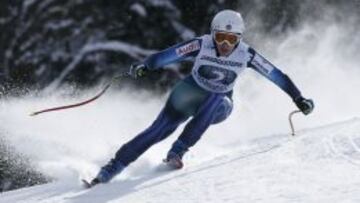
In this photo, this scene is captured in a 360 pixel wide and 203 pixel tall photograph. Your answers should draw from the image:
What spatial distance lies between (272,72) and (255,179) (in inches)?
58.4

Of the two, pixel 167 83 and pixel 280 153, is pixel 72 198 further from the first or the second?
pixel 167 83

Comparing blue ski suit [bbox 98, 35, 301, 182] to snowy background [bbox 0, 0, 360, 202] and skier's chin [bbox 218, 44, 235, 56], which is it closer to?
skier's chin [bbox 218, 44, 235, 56]

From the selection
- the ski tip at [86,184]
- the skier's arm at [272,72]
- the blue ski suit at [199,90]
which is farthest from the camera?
the skier's arm at [272,72]

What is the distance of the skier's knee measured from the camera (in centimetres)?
567

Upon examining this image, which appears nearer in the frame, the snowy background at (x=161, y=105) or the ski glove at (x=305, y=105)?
the snowy background at (x=161, y=105)

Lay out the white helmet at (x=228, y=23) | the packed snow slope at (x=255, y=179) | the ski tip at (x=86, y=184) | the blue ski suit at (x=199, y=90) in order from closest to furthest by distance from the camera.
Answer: the packed snow slope at (x=255, y=179), the ski tip at (x=86, y=184), the blue ski suit at (x=199, y=90), the white helmet at (x=228, y=23)

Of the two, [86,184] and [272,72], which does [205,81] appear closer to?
[272,72]

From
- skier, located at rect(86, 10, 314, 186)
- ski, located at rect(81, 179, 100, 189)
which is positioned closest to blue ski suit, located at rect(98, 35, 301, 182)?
skier, located at rect(86, 10, 314, 186)

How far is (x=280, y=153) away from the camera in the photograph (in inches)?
206

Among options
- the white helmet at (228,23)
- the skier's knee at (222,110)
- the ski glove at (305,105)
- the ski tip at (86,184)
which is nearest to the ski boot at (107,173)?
the ski tip at (86,184)

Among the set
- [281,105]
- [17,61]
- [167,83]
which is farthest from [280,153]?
[17,61]

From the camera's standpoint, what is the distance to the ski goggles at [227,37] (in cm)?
573

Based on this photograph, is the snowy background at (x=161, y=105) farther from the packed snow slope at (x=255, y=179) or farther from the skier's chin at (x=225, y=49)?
the skier's chin at (x=225, y=49)

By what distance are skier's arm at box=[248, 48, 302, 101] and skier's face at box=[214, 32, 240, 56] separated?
0.15 m
